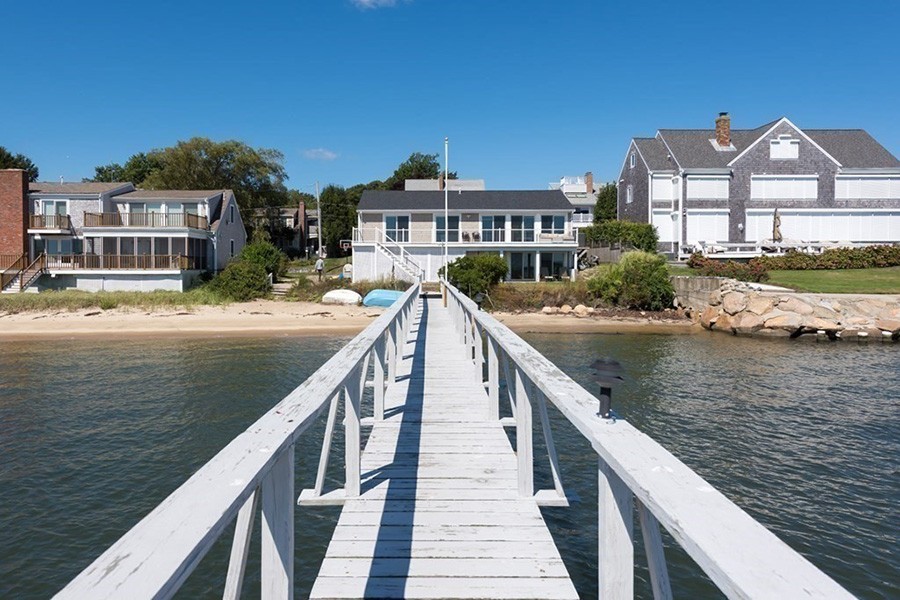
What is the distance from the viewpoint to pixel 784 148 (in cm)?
4509

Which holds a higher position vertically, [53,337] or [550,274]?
[550,274]

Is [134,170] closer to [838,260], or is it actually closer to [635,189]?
[635,189]

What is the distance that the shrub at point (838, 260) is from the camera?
36719 mm

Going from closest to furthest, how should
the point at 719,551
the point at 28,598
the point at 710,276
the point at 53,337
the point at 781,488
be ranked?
the point at 719,551 → the point at 28,598 → the point at 781,488 → the point at 53,337 → the point at 710,276

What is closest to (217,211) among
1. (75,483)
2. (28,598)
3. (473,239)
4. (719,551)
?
(473,239)

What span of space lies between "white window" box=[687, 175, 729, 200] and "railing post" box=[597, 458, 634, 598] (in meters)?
45.2

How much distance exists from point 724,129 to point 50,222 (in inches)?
1783

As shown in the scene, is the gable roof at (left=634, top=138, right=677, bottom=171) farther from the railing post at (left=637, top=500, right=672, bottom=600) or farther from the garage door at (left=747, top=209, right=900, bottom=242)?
the railing post at (left=637, top=500, right=672, bottom=600)

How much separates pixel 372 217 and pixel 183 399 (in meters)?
29.3

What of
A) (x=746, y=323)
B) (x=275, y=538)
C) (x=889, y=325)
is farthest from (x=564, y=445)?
(x=889, y=325)

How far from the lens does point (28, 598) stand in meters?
6.32

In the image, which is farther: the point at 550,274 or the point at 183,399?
the point at 550,274

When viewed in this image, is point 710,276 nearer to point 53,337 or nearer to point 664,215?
point 664,215

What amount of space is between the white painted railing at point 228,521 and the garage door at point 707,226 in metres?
44.2
